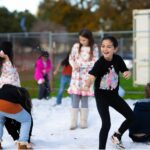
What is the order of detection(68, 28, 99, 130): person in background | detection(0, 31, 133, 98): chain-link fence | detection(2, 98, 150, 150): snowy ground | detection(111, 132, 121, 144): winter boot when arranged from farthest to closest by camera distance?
detection(0, 31, 133, 98): chain-link fence < detection(68, 28, 99, 130): person in background < detection(2, 98, 150, 150): snowy ground < detection(111, 132, 121, 144): winter boot

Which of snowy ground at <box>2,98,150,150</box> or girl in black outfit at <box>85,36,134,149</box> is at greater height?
girl in black outfit at <box>85,36,134,149</box>

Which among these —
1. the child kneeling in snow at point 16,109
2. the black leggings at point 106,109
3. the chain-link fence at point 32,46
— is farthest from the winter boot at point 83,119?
the chain-link fence at point 32,46

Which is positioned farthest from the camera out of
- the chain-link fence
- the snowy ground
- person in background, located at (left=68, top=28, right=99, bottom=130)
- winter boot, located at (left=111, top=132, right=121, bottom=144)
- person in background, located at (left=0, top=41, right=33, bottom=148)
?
the chain-link fence

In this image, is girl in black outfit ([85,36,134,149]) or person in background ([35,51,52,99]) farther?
person in background ([35,51,52,99])

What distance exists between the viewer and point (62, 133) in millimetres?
7031

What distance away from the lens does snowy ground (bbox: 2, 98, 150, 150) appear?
612 cm

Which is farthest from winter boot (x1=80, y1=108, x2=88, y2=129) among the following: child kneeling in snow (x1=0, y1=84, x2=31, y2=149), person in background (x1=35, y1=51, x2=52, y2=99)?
person in background (x1=35, y1=51, x2=52, y2=99)

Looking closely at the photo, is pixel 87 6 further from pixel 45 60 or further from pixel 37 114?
pixel 37 114

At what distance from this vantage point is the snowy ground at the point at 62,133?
612 cm

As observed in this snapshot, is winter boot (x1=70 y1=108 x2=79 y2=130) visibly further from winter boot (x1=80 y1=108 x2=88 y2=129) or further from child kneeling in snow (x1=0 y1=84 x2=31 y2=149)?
child kneeling in snow (x1=0 y1=84 x2=31 y2=149)

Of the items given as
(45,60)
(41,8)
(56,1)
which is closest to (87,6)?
(56,1)

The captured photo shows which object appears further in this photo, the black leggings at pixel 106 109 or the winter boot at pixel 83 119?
the winter boot at pixel 83 119

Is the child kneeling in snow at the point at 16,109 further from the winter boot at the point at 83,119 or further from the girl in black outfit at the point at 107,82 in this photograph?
the winter boot at the point at 83,119

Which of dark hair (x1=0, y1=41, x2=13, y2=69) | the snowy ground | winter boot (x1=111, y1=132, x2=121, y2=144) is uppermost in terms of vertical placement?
dark hair (x1=0, y1=41, x2=13, y2=69)
